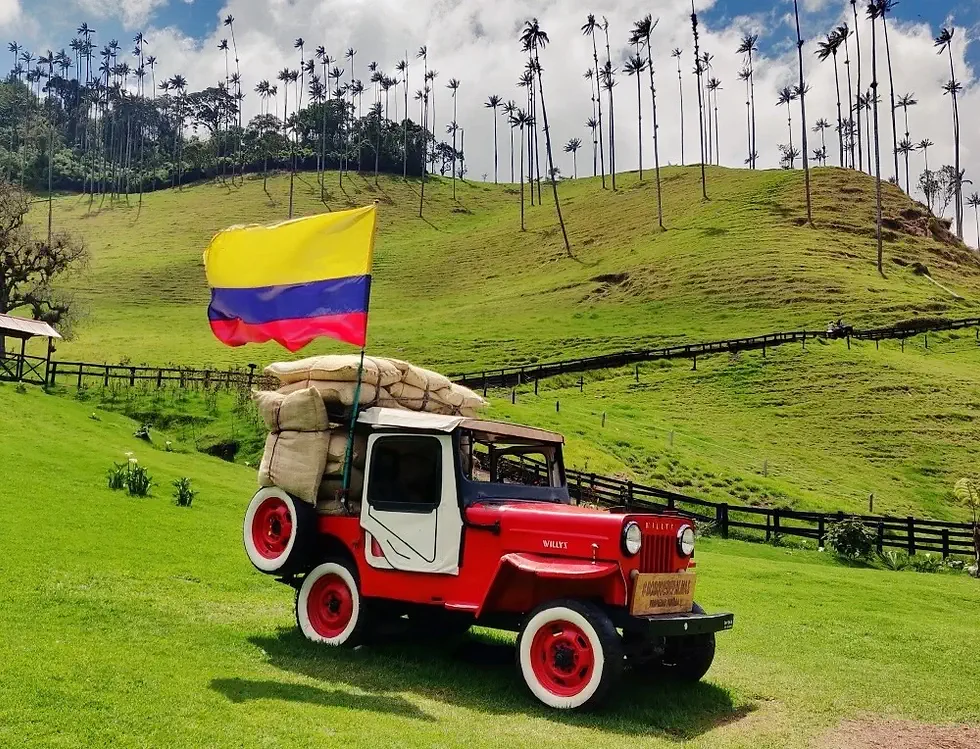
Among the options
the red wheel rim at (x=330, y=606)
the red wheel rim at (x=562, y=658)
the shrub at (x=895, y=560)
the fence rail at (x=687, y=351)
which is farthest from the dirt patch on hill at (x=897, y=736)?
the fence rail at (x=687, y=351)

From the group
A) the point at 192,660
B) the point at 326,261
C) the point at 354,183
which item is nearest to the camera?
the point at 192,660

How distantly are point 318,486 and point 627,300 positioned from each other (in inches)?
2855

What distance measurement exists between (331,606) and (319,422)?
227 centimetres

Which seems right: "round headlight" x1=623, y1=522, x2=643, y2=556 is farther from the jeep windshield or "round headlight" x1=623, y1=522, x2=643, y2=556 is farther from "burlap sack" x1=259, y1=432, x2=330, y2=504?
"burlap sack" x1=259, y1=432, x2=330, y2=504

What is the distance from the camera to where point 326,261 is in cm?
1032

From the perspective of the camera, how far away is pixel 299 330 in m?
10.3

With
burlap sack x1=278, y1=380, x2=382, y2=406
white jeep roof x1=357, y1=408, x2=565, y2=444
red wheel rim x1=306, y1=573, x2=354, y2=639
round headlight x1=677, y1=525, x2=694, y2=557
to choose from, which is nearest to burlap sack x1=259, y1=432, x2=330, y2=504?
burlap sack x1=278, y1=380, x2=382, y2=406

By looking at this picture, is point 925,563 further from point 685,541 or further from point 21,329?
point 21,329

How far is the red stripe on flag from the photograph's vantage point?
9.92 m

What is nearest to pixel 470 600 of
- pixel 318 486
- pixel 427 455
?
pixel 427 455

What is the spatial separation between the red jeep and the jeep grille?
0.02 meters

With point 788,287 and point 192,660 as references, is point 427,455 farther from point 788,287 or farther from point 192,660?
point 788,287

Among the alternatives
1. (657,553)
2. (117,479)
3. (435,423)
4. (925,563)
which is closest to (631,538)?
(657,553)

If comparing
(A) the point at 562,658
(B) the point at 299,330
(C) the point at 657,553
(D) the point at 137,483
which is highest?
(B) the point at 299,330
